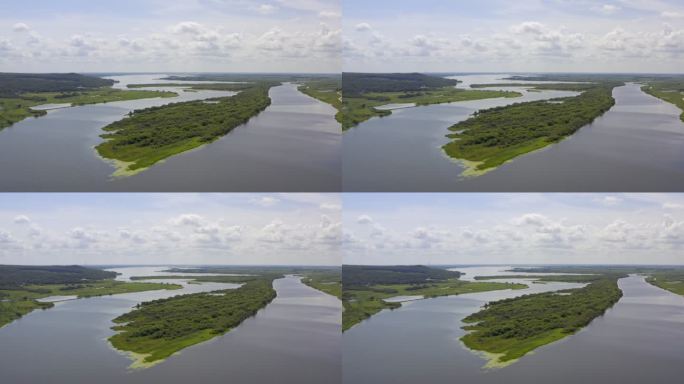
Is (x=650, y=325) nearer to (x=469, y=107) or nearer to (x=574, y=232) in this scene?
(x=574, y=232)

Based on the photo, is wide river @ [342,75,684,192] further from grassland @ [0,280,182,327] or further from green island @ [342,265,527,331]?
grassland @ [0,280,182,327]

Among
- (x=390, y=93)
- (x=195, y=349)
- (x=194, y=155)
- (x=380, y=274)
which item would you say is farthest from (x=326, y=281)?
(x=390, y=93)

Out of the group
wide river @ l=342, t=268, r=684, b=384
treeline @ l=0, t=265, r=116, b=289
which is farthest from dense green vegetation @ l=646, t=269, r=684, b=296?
treeline @ l=0, t=265, r=116, b=289

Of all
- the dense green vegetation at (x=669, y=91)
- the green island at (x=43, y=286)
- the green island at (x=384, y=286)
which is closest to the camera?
the green island at (x=43, y=286)

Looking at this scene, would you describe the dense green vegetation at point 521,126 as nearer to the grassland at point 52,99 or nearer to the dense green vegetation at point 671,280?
the dense green vegetation at point 671,280

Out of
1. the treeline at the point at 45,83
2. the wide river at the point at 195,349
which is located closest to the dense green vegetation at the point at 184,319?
the wide river at the point at 195,349

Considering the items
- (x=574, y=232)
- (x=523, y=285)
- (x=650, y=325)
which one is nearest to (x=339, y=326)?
(x=523, y=285)

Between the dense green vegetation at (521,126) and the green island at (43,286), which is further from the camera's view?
the dense green vegetation at (521,126)
